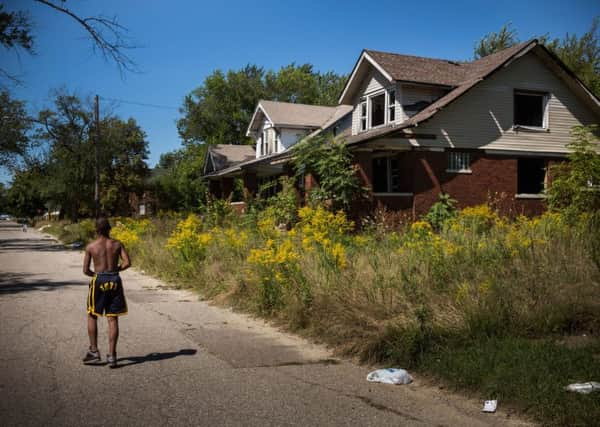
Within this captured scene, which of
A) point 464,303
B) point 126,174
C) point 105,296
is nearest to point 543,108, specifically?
point 464,303

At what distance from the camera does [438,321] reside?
635cm

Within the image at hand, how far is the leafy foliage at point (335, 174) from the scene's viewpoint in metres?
19.5

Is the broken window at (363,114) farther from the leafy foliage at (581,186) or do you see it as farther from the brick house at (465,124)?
the leafy foliage at (581,186)

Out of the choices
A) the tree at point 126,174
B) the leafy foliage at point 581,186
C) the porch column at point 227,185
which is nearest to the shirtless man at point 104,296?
the leafy foliage at point 581,186

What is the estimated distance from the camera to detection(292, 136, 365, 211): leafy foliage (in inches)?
767

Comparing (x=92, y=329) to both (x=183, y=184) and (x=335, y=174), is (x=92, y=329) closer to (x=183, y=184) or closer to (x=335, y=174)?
(x=335, y=174)

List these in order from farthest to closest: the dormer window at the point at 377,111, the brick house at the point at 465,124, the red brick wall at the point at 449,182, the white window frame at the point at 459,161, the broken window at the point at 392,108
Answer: the dormer window at the point at 377,111 → the broken window at the point at 392,108 → the white window frame at the point at 459,161 → the brick house at the point at 465,124 → the red brick wall at the point at 449,182

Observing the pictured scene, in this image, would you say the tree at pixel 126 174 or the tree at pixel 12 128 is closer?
the tree at pixel 12 128

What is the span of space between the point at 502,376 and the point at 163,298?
7.64 m

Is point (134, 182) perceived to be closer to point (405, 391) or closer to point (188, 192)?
point (188, 192)

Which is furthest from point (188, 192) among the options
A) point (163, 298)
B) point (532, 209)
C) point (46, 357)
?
point (46, 357)

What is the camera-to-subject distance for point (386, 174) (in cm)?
2352

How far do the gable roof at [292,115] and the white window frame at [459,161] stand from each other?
11.3 meters

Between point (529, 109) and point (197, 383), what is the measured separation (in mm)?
22233
